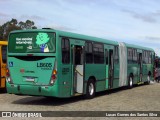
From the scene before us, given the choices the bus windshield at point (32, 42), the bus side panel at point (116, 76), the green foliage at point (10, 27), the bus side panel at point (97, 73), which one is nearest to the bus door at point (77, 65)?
the bus side panel at point (97, 73)

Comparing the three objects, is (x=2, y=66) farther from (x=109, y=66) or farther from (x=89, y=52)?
(x=109, y=66)

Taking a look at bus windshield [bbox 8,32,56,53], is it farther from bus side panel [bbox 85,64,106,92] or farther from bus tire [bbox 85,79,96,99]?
bus tire [bbox 85,79,96,99]

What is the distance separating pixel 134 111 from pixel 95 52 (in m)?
5.35

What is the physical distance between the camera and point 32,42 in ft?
48.4

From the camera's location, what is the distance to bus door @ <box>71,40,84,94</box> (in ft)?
50.9

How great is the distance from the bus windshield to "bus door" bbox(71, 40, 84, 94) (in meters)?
1.32

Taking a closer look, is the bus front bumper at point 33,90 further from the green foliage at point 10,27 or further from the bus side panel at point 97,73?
the green foliage at point 10,27

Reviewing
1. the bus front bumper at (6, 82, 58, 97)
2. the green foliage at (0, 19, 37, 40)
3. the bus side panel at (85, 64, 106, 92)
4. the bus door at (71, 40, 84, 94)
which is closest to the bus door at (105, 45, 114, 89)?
the bus side panel at (85, 64, 106, 92)

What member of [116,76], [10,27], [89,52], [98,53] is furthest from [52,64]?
[10,27]

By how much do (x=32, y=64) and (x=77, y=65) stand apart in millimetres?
2141

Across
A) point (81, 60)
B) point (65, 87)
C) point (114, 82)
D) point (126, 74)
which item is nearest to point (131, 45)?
point (126, 74)

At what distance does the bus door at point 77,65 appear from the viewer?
15523 millimetres

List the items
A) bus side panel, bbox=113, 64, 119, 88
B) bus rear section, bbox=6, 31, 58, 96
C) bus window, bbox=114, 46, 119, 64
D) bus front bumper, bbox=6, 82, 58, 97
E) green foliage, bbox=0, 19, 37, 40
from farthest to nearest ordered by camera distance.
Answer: green foliage, bbox=0, 19, 37, 40
bus window, bbox=114, 46, 119, 64
bus side panel, bbox=113, 64, 119, 88
bus rear section, bbox=6, 31, 58, 96
bus front bumper, bbox=6, 82, 58, 97

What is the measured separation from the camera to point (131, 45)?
2478 centimetres
